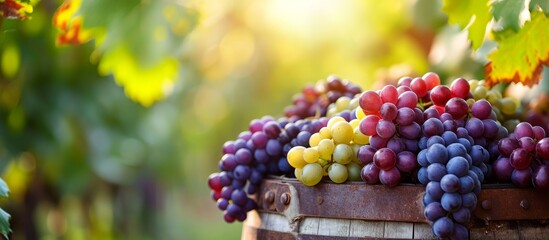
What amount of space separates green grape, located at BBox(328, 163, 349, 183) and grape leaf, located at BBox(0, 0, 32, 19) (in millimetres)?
588

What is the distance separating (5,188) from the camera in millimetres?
1191

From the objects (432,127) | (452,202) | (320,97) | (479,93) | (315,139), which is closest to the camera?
(452,202)

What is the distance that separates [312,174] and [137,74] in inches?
49.2

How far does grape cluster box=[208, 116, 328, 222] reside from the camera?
1339 millimetres

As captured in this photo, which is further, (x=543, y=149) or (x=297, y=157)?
(x=297, y=157)

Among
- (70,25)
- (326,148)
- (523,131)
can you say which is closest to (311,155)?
(326,148)

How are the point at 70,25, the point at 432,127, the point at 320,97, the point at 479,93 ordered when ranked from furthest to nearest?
1. the point at 70,25
2. the point at 320,97
3. the point at 479,93
4. the point at 432,127

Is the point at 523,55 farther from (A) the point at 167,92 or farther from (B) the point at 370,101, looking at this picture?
(A) the point at 167,92

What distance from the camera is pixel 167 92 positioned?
2.71 meters

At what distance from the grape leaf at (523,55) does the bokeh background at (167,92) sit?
0.29m

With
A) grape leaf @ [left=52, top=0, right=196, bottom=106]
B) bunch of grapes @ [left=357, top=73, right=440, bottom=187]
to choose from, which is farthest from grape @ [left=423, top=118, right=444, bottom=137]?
grape leaf @ [left=52, top=0, right=196, bottom=106]

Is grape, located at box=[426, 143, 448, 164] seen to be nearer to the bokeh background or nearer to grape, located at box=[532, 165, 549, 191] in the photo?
grape, located at box=[532, 165, 549, 191]

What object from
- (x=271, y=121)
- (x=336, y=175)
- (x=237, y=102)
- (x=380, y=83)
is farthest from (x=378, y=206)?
(x=237, y=102)

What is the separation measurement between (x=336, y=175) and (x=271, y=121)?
26cm
